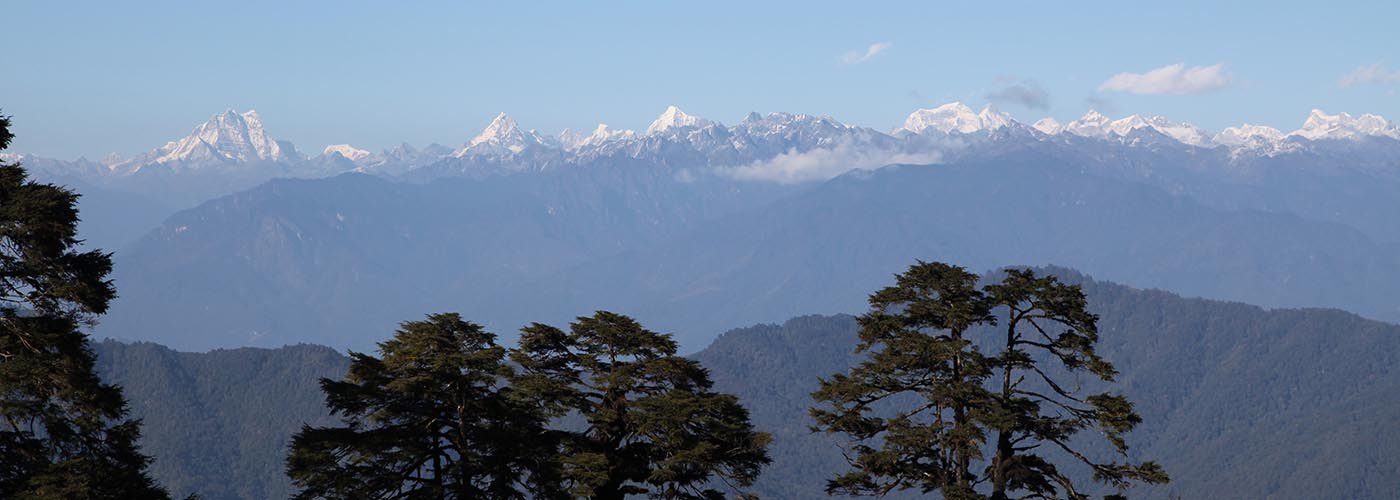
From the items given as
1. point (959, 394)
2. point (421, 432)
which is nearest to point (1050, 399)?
point (959, 394)

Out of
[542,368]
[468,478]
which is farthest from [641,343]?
[468,478]

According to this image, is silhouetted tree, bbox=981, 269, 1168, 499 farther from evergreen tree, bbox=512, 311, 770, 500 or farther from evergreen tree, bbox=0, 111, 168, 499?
evergreen tree, bbox=0, 111, 168, 499

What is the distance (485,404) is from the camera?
32844 mm

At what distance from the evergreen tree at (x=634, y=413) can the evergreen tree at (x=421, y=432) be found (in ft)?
3.16

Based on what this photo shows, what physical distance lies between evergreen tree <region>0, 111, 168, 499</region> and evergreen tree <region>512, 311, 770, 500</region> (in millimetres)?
8936

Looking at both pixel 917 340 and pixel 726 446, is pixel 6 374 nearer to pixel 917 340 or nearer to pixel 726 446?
pixel 726 446

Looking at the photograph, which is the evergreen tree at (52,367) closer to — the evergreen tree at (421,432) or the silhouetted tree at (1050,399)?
the evergreen tree at (421,432)

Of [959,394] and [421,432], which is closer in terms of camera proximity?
[959,394]

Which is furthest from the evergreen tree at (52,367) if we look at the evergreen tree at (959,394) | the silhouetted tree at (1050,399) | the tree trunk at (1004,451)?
the silhouetted tree at (1050,399)

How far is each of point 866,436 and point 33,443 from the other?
16.5 meters

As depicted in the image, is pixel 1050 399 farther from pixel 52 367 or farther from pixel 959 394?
pixel 52 367

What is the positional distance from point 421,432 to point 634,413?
15.6ft

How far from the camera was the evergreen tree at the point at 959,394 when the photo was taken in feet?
103

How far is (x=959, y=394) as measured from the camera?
3119cm
